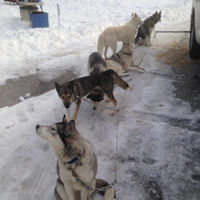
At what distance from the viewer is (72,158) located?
1.99m

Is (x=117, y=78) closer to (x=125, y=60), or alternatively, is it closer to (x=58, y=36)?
(x=125, y=60)

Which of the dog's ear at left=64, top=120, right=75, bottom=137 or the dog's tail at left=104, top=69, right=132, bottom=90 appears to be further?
the dog's tail at left=104, top=69, right=132, bottom=90

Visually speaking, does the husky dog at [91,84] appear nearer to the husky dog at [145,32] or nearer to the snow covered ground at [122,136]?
the snow covered ground at [122,136]

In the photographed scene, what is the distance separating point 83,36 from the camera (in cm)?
938

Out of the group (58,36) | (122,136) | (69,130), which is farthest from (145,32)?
(69,130)

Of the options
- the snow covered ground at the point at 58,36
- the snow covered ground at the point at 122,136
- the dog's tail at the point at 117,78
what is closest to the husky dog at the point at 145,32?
the snow covered ground at the point at 122,136

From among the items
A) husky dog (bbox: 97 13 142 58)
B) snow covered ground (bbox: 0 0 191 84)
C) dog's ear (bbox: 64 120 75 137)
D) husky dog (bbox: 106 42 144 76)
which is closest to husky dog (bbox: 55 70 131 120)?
husky dog (bbox: 106 42 144 76)

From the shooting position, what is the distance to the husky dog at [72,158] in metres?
2.00

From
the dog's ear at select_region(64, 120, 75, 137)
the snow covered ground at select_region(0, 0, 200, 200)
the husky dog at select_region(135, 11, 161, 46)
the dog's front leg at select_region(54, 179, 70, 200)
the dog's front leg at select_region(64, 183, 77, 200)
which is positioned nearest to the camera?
the dog's ear at select_region(64, 120, 75, 137)

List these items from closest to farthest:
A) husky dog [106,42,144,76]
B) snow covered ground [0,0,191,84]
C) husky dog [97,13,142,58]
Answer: husky dog [106,42,144,76] → husky dog [97,13,142,58] → snow covered ground [0,0,191,84]

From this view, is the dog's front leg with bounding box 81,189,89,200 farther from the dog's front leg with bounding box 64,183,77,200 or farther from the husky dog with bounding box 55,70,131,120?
the husky dog with bounding box 55,70,131,120

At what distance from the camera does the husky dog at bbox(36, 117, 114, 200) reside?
2.00 metres

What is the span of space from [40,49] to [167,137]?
5918 mm

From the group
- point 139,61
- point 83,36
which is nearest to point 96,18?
point 83,36
